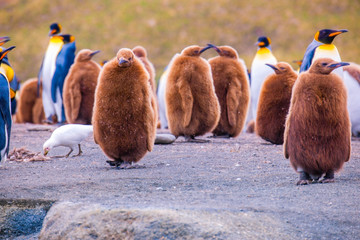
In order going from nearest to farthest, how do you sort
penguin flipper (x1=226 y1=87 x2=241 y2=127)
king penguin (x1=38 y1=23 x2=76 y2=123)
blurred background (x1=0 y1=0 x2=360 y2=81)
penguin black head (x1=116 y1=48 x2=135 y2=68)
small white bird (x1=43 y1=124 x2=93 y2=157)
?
penguin black head (x1=116 y1=48 x2=135 y2=68), small white bird (x1=43 y1=124 x2=93 y2=157), penguin flipper (x1=226 y1=87 x2=241 y2=127), king penguin (x1=38 y1=23 x2=76 y2=123), blurred background (x1=0 y1=0 x2=360 y2=81)

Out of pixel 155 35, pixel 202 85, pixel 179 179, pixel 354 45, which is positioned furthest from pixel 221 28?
pixel 179 179

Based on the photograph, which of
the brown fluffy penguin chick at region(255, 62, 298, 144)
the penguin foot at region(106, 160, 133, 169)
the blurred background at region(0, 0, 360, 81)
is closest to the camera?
the penguin foot at region(106, 160, 133, 169)

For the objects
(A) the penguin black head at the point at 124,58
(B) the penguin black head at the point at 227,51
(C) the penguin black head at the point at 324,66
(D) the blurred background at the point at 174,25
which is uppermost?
(A) the penguin black head at the point at 124,58

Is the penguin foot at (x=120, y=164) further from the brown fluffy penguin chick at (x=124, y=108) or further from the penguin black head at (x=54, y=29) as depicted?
the penguin black head at (x=54, y=29)

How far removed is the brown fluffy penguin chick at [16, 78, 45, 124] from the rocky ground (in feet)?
21.9

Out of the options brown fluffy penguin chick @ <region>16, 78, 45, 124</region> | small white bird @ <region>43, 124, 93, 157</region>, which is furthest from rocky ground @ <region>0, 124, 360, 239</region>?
brown fluffy penguin chick @ <region>16, 78, 45, 124</region>

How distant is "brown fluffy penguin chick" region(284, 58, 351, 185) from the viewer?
16.2 ft

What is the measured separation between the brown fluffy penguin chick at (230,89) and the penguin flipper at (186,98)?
3.00 feet

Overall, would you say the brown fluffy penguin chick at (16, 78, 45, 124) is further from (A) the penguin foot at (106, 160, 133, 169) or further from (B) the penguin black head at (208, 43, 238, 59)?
(A) the penguin foot at (106, 160, 133, 169)

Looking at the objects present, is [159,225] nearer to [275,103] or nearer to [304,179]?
[304,179]

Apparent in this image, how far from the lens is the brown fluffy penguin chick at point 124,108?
570 cm

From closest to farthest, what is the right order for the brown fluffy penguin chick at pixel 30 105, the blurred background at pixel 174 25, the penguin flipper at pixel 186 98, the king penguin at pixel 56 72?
the penguin flipper at pixel 186 98, the king penguin at pixel 56 72, the brown fluffy penguin chick at pixel 30 105, the blurred background at pixel 174 25

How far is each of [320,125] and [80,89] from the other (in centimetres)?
488

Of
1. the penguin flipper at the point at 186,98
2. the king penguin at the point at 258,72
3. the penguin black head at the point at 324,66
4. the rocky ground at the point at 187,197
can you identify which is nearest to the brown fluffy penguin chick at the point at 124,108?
the rocky ground at the point at 187,197
